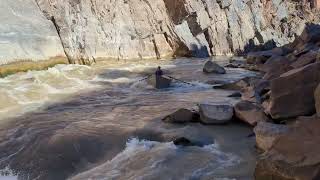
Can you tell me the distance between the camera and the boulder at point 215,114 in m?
9.34

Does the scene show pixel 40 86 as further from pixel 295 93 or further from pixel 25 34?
pixel 295 93

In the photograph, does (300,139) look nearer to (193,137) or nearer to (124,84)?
(193,137)

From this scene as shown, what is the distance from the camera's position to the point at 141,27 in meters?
29.5

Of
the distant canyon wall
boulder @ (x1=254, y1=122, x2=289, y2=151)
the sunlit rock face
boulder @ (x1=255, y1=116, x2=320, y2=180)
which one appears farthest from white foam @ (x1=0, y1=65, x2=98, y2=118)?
boulder @ (x1=255, y1=116, x2=320, y2=180)

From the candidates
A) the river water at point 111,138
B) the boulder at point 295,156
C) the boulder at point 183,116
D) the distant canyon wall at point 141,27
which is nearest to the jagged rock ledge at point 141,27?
the distant canyon wall at point 141,27

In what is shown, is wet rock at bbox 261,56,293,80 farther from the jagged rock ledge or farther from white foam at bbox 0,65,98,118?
the jagged rock ledge

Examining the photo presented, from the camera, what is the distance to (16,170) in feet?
23.4

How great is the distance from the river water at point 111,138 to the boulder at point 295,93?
0.86 meters

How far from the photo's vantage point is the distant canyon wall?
19772 mm

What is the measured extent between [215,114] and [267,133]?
262cm

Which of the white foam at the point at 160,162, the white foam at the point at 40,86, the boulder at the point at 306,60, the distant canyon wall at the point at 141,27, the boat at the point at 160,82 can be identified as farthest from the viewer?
the distant canyon wall at the point at 141,27

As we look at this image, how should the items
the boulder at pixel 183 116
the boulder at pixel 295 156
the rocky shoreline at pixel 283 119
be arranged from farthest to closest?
the boulder at pixel 183 116, the rocky shoreline at pixel 283 119, the boulder at pixel 295 156

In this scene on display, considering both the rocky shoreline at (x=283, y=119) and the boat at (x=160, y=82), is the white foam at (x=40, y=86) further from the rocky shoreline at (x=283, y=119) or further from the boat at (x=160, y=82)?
the rocky shoreline at (x=283, y=119)

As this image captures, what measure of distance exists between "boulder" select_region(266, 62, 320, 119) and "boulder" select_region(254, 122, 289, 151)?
2.82 ft
